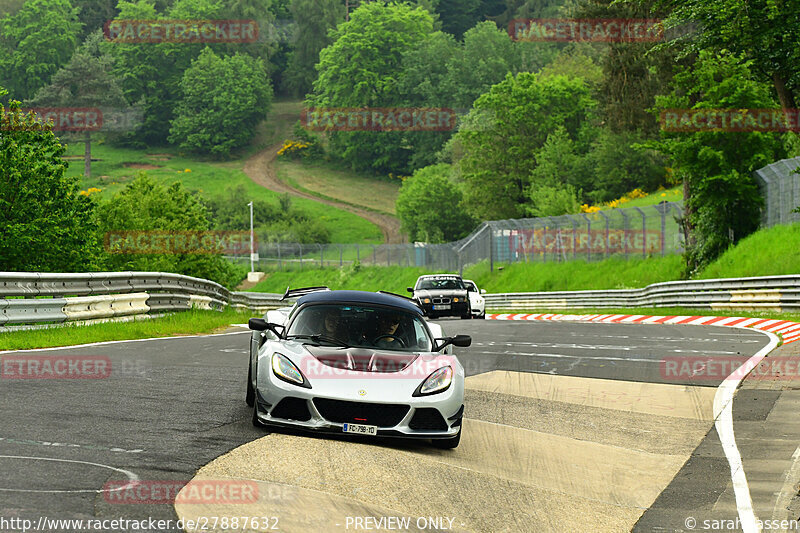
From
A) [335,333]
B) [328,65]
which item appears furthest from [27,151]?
[328,65]

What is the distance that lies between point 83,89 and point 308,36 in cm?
5285

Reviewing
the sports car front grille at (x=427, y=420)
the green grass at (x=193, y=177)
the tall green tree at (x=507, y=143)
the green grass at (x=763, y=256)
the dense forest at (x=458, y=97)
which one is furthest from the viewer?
the green grass at (x=193, y=177)

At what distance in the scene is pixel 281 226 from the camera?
107938mm

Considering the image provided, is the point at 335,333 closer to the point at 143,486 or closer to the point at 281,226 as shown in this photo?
the point at 143,486

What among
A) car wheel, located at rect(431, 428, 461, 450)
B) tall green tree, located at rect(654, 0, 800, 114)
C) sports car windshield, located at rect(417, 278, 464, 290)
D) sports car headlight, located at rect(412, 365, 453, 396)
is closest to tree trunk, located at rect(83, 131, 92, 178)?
sports car windshield, located at rect(417, 278, 464, 290)

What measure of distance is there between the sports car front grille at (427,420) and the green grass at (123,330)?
8.79m

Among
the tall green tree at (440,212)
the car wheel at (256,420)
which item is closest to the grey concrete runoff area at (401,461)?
the car wheel at (256,420)

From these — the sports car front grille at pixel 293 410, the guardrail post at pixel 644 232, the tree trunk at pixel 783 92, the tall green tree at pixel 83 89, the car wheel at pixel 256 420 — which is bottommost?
the guardrail post at pixel 644 232

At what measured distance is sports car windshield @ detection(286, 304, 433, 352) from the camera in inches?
380

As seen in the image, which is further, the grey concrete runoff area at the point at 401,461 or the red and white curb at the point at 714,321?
the red and white curb at the point at 714,321

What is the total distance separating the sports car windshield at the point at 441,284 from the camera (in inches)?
1278

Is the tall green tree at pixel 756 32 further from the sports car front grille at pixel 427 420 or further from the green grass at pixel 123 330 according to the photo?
the sports car front grille at pixel 427 420

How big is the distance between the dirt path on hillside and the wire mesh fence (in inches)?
1408

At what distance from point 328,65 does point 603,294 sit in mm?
117394
